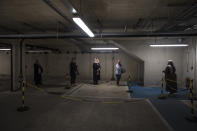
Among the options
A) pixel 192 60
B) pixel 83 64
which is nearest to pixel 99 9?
pixel 192 60

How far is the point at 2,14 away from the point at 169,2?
5.54m

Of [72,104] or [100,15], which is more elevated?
[100,15]

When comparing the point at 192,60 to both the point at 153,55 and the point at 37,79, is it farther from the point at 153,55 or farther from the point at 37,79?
the point at 37,79

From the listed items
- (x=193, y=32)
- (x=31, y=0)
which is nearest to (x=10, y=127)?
(x=31, y=0)

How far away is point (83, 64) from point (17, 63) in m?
6.10

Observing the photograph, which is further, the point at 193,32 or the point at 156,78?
the point at 156,78

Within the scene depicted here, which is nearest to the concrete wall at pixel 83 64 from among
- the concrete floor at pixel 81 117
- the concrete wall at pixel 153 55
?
the concrete wall at pixel 153 55

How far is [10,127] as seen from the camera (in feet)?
11.8

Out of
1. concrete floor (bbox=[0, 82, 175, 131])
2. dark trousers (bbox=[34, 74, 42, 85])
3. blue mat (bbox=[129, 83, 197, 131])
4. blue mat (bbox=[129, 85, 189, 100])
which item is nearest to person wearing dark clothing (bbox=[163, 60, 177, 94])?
blue mat (bbox=[129, 85, 189, 100])

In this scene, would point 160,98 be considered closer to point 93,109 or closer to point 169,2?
point 93,109

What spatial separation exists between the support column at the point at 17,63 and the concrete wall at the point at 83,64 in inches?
156

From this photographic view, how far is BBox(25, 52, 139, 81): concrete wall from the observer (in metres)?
12.3

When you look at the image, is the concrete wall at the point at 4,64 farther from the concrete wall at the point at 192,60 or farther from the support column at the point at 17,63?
the concrete wall at the point at 192,60

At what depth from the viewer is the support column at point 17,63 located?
7846mm
